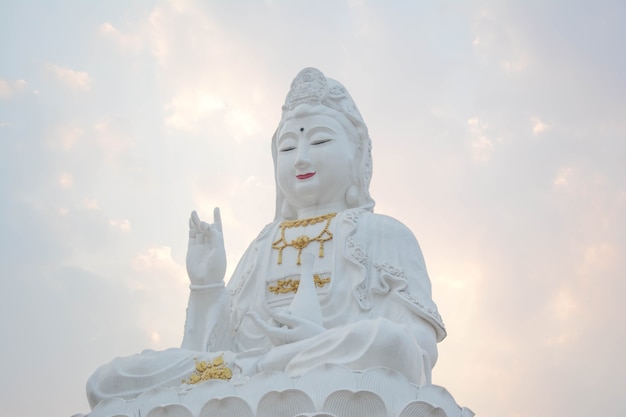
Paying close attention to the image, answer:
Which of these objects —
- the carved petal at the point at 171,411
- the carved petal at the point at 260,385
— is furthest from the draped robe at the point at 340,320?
the carved petal at the point at 171,411

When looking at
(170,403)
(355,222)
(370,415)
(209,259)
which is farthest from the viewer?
(355,222)

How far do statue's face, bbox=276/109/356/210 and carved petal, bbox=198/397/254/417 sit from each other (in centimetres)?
290

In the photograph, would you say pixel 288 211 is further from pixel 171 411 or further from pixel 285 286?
pixel 171 411

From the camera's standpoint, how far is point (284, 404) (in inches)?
233

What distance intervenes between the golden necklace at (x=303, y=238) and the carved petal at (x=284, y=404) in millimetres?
2361

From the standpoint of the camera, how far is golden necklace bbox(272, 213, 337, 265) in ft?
27.2

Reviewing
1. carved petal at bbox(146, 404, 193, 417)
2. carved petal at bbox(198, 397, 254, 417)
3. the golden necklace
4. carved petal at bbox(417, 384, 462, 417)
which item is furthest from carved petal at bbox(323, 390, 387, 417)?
Result: the golden necklace

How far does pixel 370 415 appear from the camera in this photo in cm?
581

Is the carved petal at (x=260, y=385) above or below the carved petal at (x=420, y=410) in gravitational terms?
above

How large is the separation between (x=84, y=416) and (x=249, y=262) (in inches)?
92.2

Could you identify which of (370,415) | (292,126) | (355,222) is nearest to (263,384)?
(370,415)

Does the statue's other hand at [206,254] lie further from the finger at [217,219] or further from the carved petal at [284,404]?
the carved petal at [284,404]

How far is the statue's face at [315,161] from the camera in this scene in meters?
8.55

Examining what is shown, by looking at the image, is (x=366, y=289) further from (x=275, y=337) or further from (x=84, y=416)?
(x=84, y=416)
